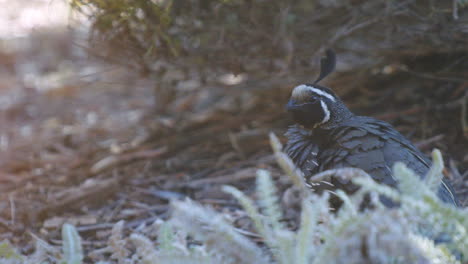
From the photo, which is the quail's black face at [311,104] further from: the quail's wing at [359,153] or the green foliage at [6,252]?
the green foliage at [6,252]

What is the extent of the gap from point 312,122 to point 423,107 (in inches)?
61.6

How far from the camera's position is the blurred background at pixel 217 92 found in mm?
3670

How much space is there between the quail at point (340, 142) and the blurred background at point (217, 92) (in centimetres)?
67

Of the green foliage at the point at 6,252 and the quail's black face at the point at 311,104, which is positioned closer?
the green foliage at the point at 6,252

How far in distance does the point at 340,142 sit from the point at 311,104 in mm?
394

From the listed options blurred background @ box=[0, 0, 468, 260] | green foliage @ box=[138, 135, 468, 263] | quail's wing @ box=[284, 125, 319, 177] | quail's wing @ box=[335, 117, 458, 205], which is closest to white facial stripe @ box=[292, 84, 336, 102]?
quail's wing @ box=[284, 125, 319, 177]

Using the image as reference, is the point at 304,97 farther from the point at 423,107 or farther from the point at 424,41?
the point at 423,107

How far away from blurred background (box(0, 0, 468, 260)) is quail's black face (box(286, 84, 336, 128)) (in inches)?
24.7

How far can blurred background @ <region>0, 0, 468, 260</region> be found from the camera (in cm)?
367

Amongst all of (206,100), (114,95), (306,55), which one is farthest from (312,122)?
(114,95)

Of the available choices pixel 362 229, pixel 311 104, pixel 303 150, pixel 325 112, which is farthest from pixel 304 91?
pixel 362 229

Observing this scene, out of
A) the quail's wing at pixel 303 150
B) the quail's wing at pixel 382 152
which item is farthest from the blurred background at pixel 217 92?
the quail's wing at pixel 382 152

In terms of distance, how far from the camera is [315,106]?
337 centimetres

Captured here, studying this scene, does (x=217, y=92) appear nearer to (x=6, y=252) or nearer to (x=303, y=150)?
(x=303, y=150)
